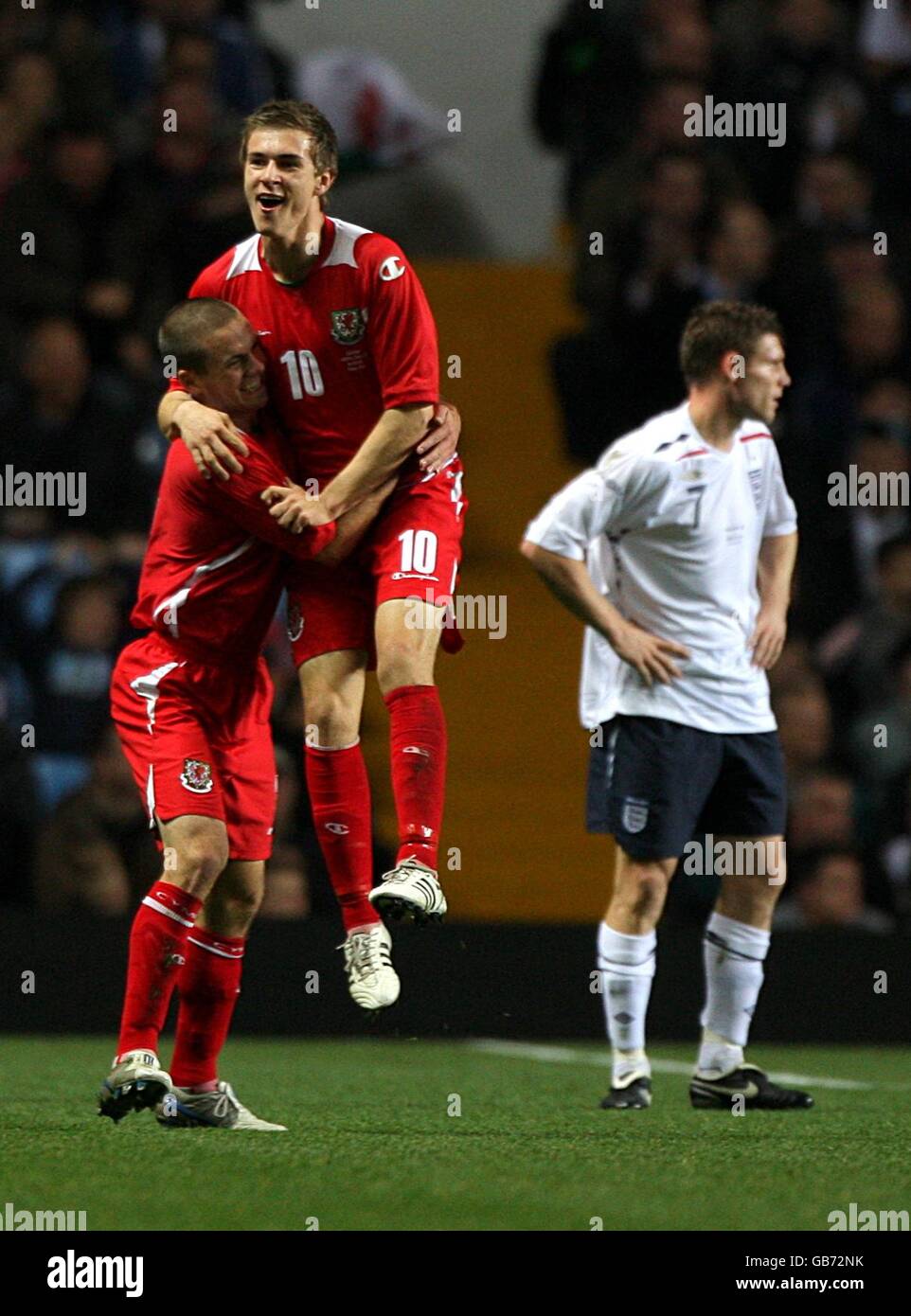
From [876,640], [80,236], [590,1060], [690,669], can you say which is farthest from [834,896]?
[80,236]

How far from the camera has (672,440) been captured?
7035 mm

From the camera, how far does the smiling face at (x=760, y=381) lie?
697 cm

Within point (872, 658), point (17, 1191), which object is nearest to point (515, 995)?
point (872, 658)

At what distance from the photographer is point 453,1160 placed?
4984mm

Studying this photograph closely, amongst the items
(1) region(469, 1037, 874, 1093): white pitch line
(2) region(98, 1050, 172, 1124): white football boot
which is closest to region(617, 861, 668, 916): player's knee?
(1) region(469, 1037, 874, 1093): white pitch line

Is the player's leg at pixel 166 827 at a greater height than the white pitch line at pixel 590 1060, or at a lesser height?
greater

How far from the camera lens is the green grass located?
429 cm

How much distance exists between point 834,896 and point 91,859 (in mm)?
3089

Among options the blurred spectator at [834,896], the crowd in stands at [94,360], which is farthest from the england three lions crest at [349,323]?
the blurred spectator at [834,896]

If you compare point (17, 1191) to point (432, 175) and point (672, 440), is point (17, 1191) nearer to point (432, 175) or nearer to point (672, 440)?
point (672, 440)

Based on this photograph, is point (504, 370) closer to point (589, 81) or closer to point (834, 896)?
point (589, 81)

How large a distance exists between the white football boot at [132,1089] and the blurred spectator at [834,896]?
5370 mm

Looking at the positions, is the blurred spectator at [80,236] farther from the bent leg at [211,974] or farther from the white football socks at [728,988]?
the bent leg at [211,974]

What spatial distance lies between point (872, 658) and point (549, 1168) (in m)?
6.48
